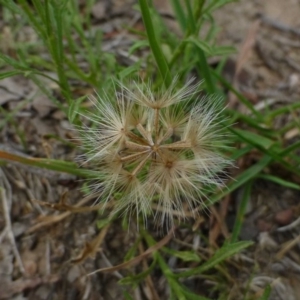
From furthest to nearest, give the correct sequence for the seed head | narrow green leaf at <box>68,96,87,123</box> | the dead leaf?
the dead leaf
narrow green leaf at <box>68,96,87,123</box>
the seed head

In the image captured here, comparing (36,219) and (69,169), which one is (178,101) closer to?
(69,169)

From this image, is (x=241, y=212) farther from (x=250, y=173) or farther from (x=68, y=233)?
(x=68, y=233)

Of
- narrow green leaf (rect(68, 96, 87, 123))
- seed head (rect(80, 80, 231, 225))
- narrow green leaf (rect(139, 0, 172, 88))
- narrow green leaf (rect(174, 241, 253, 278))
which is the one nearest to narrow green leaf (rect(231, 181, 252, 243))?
narrow green leaf (rect(174, 241, 253, 278))

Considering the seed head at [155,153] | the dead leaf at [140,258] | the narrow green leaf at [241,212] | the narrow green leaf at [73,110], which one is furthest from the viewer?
the narrow green leaf at [241,212]

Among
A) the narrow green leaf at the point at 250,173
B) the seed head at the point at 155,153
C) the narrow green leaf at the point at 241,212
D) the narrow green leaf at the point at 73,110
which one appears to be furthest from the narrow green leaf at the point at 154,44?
the narrow green leaf at the point at 241,212

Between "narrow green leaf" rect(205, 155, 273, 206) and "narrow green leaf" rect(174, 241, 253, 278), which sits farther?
"narrow green leaf" rect(205, 155, 273, 206)

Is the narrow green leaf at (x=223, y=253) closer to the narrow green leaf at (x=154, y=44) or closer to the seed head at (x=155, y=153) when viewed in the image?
the seed head at (x=155, y=153)

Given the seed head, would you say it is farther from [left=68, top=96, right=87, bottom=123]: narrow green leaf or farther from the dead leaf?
the dead leaf

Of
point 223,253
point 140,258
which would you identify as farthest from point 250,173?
point 140,258

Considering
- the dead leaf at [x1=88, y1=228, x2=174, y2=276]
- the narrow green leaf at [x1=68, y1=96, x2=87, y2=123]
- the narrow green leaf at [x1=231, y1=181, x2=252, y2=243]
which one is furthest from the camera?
the narrow green leaf at [x1=231, y1=181, x2=252, y2=243]

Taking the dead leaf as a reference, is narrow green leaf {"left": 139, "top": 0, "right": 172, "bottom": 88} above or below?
above

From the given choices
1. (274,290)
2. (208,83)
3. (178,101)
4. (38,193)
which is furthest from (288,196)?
(38,193)

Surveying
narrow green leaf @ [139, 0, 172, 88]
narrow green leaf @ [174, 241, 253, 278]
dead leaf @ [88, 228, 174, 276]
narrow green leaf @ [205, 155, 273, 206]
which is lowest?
dead leaf @ [88, 228, 174, 276]
